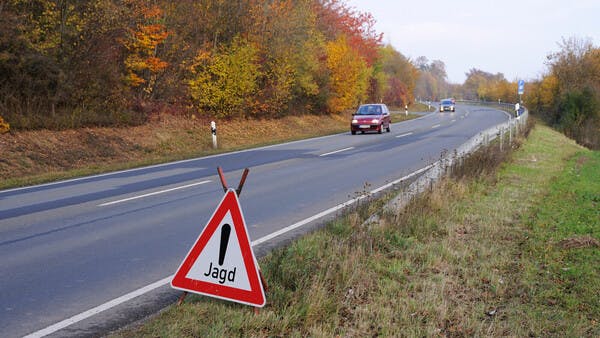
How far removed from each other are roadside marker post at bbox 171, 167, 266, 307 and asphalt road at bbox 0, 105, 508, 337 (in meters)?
0.52

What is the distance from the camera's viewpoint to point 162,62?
22.2 m

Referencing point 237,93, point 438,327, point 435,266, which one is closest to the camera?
point 438,327

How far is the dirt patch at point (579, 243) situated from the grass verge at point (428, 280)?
0.04ft

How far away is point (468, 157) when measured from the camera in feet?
39.9

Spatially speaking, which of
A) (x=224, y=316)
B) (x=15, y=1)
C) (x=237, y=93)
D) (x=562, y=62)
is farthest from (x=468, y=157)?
(x=562, y=62)

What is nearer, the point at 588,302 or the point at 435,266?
the point at 588,302

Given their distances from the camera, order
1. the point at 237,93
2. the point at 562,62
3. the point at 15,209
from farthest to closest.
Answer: the point at 562,62 → the point at 237,93 → the point at 15,209

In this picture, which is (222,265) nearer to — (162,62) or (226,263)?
(226,263)

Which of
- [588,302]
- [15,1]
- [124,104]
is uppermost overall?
[15,1]

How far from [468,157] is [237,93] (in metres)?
17.2

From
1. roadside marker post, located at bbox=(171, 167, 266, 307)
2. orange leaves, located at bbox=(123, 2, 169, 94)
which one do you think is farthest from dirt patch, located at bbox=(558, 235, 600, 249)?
orange leaves, located at bbox=(123, 2, 169, 94)

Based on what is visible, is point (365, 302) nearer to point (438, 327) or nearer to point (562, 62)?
point (438, 327)

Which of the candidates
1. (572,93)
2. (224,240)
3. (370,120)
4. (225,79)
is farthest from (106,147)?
(572,93)

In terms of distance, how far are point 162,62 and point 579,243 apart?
19.0 meters
